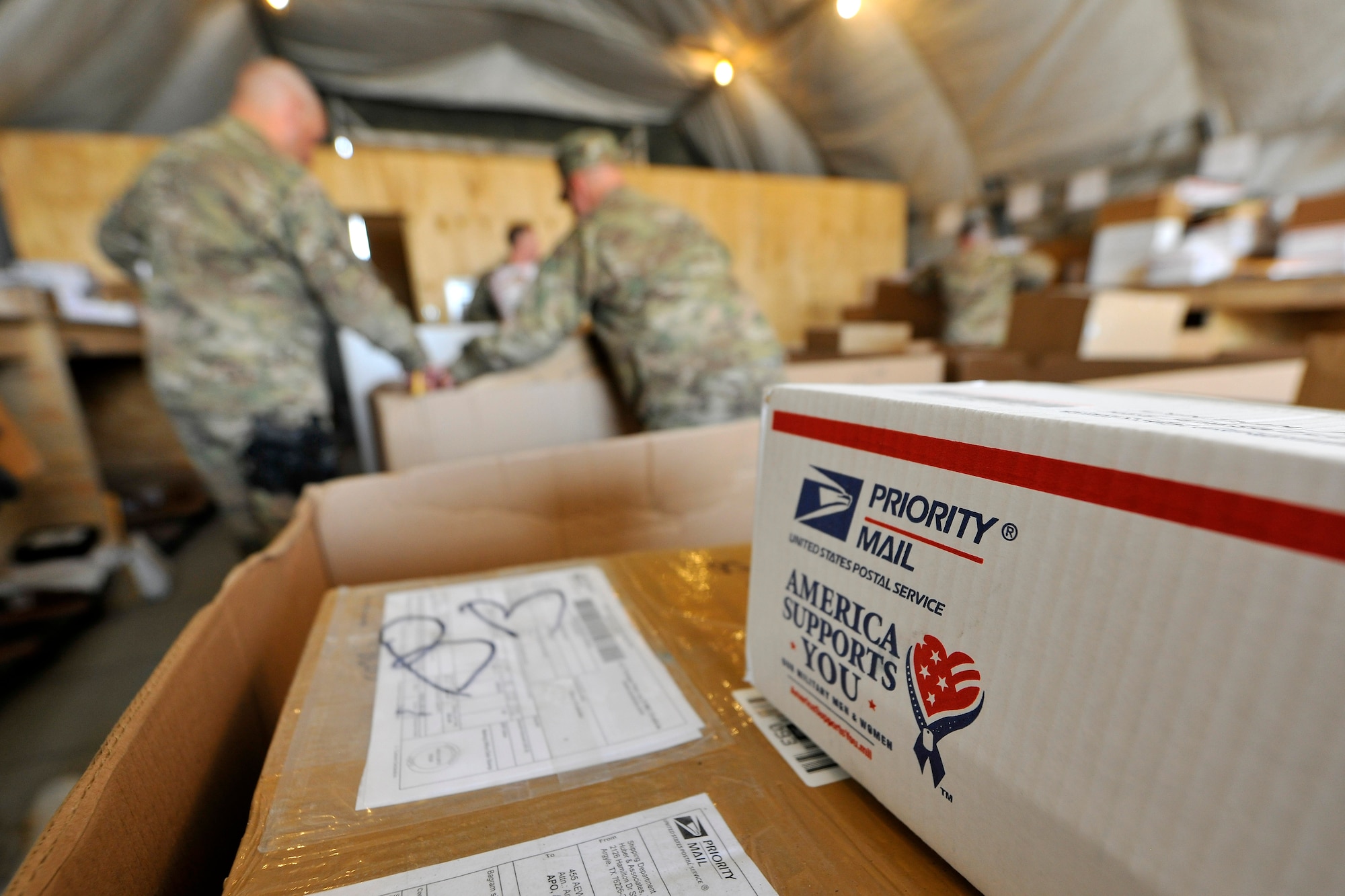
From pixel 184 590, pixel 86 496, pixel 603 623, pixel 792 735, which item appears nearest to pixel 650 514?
pixel 603 623

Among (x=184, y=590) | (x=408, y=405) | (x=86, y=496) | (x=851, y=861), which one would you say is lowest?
(x=184, y=590)

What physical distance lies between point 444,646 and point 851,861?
0.30 m

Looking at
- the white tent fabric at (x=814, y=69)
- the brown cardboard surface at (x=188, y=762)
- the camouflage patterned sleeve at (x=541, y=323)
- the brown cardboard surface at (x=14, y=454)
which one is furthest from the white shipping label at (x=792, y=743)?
the white tent fabric at (x=814, y=69)

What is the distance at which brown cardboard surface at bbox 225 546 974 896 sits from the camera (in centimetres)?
25

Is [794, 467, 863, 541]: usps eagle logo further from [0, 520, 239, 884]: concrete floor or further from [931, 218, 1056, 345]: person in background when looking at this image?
[931, 218, 1056, 345]: person in background

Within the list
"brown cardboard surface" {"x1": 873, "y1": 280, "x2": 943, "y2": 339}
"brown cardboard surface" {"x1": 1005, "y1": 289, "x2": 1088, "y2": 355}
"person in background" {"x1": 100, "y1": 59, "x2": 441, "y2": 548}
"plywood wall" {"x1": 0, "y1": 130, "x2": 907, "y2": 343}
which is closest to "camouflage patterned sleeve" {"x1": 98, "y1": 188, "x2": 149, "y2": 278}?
"person in background" {"x1": 100, "y1": 59, "x2": 441, "y2": 548}

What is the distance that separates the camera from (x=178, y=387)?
107 cm

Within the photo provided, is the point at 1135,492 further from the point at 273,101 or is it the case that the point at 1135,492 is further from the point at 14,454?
the point at 14,454

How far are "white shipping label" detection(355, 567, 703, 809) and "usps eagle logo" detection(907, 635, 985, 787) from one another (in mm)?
139

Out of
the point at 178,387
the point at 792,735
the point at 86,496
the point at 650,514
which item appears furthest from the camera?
the point at 86,496

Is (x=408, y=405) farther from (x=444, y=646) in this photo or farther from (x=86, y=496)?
(x=86, y=496)

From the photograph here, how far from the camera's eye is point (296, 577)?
18.5 inches

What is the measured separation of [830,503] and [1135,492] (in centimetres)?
14

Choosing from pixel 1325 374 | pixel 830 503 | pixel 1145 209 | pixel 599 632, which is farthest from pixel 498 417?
pixel 1145 209
